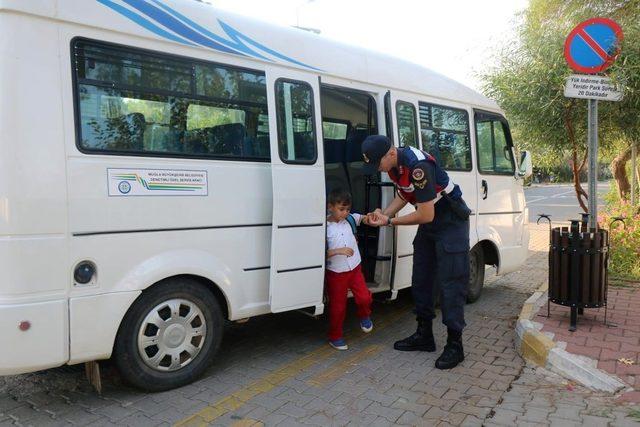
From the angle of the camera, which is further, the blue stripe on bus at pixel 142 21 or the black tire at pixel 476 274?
the black tire at pixel 476 274

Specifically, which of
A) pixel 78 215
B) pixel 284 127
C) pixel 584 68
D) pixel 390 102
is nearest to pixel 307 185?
pixel 284 127

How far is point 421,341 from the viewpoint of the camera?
4.70 metres

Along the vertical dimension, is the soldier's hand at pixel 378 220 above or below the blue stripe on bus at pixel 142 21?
below

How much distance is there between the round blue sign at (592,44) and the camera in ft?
16.5

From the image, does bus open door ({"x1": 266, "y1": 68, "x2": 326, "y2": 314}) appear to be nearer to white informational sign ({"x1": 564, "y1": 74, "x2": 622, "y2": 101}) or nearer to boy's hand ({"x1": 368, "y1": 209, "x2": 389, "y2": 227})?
boy's hand ({"x1": 368, "y1": 209, "x2": 389, "y2": 227})

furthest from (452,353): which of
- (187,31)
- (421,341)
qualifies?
(187,31)

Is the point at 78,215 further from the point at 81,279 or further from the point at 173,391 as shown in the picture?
the point at 173,391

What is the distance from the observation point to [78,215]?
317 centimetres

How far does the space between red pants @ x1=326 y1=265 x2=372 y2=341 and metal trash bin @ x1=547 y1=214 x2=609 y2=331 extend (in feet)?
5.89

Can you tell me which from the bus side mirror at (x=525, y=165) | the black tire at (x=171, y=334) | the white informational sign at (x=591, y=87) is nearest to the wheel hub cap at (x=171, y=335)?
the black tire at (x=171, y=334)

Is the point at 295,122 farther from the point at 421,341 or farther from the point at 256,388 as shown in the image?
the point at 421,341

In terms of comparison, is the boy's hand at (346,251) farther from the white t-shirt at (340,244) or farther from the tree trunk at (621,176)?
the tree trunk at (621,176)

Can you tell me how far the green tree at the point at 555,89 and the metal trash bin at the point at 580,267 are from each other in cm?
329

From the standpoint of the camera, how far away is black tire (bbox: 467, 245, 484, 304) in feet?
21.0
